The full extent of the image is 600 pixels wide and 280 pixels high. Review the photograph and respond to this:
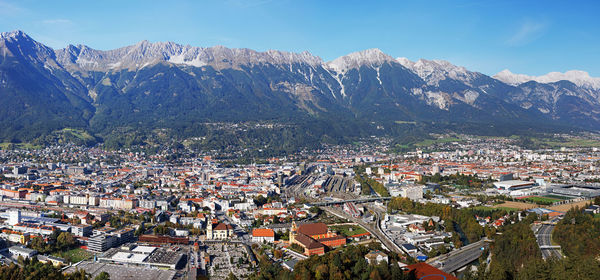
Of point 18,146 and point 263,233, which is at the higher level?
point 18,146

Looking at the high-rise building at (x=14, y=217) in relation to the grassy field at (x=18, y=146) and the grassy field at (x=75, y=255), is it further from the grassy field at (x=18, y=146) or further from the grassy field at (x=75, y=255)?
the grassy field at (x=18, y=146)

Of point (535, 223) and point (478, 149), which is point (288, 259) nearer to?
point (535, 223)

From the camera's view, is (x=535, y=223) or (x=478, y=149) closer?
(x=535, y=223)

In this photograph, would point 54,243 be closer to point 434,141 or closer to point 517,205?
point 517,205

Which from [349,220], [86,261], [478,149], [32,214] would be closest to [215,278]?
[86,261]

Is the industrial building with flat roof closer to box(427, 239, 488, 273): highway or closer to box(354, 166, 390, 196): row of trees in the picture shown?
box(427, 239, 488, 273): highway

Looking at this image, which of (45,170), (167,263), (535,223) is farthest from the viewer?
(45,170)

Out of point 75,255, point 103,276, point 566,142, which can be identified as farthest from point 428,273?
point 566,142

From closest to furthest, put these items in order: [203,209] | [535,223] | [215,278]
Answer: [215,278] → [535,223] → [203,209]

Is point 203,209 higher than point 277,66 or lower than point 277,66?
lower
